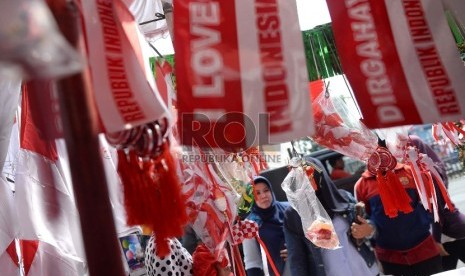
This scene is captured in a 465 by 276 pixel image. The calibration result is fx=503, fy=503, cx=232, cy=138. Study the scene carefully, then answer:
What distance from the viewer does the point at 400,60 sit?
1.88 meters

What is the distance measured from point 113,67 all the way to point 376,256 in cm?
347

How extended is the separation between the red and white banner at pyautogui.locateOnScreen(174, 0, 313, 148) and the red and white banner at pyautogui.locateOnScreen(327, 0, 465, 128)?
238 mm

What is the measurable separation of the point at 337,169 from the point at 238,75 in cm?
565

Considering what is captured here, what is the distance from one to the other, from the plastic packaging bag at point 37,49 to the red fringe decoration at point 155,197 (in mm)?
829

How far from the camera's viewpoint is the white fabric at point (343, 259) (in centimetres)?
391

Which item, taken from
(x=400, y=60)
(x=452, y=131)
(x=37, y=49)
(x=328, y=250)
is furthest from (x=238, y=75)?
(x=328, y=250)

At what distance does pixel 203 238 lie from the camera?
303 cm

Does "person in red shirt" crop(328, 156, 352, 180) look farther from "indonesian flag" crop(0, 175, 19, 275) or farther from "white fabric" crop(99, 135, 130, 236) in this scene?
"indonesian flag" crop(0, 175, 19, 275)

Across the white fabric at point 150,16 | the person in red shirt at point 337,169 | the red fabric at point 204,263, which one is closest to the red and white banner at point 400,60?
the white fabric at point 150,16

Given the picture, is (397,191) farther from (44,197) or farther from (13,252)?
(13,252)

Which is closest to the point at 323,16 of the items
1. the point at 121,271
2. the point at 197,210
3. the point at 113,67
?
the point at 197,210

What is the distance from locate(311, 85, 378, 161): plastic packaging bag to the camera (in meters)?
2.86

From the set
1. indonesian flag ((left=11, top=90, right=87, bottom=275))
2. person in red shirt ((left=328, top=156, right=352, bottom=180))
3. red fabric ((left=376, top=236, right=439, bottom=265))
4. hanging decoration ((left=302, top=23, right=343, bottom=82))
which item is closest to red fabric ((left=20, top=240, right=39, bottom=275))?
indonesian flag ((left=11, top=90, right=87, bottom=275))

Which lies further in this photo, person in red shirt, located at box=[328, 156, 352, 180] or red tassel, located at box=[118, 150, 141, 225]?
person in red shirt, located at box=[328, 156, 352, 180]
